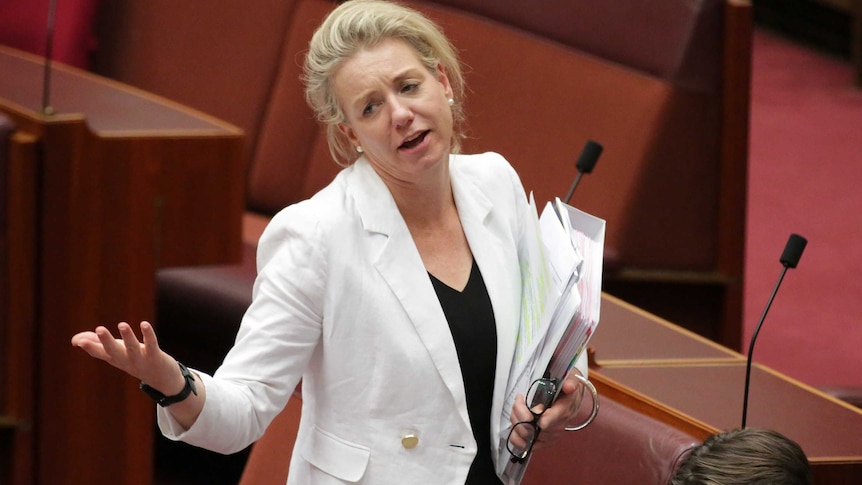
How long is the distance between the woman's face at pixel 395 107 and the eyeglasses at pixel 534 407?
0.21m

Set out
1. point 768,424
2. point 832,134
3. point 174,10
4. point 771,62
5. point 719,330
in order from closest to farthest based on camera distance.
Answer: point 768,424
point 719,330
point 174,10
point 832,134
point 771,62

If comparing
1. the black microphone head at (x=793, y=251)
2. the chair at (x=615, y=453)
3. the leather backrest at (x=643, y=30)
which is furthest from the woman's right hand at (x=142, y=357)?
the leather backrest at (x=643, y=30)

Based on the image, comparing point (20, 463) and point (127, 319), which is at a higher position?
point (127, 319)

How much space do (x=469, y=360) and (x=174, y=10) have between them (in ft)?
6.05

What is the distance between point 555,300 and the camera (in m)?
0.99

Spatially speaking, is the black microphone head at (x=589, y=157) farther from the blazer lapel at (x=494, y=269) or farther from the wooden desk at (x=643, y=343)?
the blazer lapel at (x=494, y=269)

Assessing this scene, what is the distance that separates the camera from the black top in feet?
3.51

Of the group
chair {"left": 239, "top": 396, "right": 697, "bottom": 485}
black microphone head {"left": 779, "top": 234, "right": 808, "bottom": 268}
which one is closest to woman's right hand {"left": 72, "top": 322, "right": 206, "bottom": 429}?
chair {"left": 239, "top": 396, "right": 697, "bottom": 485}

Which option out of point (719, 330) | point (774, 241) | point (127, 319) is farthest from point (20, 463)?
point (774, 241)

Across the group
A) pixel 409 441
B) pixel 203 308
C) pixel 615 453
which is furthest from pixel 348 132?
pixel 203 308

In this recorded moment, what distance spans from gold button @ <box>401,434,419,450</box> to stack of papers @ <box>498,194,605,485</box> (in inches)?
3.1

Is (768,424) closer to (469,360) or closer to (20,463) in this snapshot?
(469,360)

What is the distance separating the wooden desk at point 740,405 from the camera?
1.25 metres

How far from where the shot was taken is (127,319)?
180 cm
